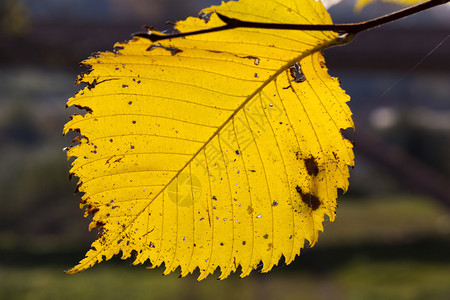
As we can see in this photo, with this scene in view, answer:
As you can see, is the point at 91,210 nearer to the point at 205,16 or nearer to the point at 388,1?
the point at 205,16

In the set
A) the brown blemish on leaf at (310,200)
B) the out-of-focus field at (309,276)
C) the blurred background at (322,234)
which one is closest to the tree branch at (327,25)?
the brown blemish on leaf at (310,200)

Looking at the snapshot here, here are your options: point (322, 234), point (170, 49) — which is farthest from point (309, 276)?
point (170, 49)

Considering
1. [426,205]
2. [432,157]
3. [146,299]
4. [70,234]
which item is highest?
[432,157]

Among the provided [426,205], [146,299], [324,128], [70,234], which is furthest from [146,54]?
[426,205]

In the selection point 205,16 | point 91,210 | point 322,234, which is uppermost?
point 322,234

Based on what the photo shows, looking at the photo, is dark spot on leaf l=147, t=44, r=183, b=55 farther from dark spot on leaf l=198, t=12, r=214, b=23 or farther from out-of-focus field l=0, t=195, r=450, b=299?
out-of-focus field l=0, t=195, r=450, b=299

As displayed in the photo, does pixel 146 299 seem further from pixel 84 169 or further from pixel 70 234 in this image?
pixel 84 169
